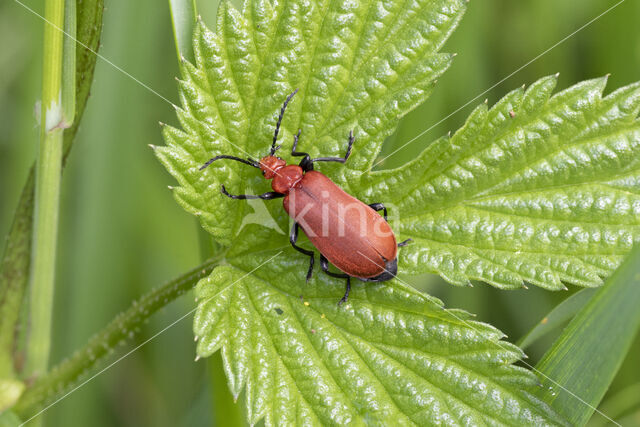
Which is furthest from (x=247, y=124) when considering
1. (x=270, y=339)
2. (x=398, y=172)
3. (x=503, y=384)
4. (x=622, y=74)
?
(x=622, y=74)

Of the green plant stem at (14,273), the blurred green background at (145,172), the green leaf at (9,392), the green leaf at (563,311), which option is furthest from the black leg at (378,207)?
the green leaf at (9,392)

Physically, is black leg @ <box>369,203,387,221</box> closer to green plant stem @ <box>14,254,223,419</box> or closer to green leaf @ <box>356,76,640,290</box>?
green leaf @ <box>356,76,640,290</box>

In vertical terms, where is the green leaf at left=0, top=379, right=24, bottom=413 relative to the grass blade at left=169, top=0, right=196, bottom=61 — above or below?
below

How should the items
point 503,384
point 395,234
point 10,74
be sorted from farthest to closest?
point 10,74
point 395,234
point 503,384

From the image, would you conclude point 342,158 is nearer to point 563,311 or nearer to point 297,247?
point 297,247

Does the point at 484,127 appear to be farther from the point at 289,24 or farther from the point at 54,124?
the point at 54,124

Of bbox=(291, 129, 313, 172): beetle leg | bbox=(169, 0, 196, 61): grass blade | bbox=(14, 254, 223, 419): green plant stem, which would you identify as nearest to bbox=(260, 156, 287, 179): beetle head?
bbox=(291, 129, 313, 172): beetle leg
